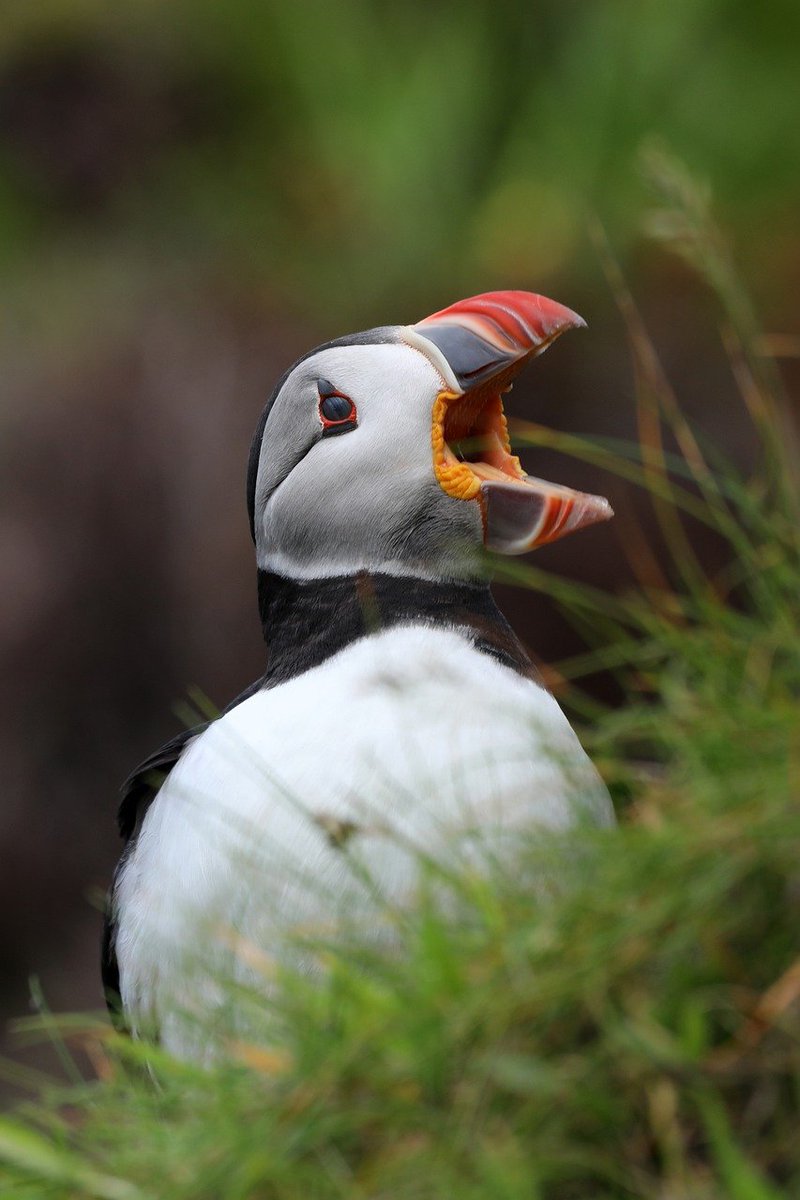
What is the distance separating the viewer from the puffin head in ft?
9.69

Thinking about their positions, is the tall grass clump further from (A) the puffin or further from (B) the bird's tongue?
(B) the bird's tongue

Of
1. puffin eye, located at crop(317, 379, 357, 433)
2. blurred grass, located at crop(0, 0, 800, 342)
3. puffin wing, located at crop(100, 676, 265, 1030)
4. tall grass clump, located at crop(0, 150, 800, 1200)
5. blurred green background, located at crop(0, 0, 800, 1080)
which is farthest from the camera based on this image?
blurred grass, located at crop(0, 0, 800, 342)

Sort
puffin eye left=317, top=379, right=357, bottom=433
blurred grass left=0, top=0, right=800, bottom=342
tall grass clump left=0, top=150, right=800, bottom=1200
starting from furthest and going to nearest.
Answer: blurred grass left=0, top=0, right=800, bottom=342 < puffin eye left=317, top=379, right=357, bottom=433 < tall grass clump left=0, top=150, right=800, bottom=1200

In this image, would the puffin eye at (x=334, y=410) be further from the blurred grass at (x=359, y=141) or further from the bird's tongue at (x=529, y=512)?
the blurred grass at (x=359, y=141)

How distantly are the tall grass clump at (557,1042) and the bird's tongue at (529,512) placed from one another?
0.83 metres

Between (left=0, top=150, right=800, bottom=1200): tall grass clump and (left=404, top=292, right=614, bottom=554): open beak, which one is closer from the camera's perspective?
(left=0, top=150, right=800, bottom=1200): tall grass clump

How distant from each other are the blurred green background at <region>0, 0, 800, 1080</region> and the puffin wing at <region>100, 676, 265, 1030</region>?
3.94 m

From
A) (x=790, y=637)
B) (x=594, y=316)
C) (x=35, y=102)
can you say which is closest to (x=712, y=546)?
(x=594, y=316)

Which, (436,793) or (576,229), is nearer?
(436,793)

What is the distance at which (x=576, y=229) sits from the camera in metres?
7.81

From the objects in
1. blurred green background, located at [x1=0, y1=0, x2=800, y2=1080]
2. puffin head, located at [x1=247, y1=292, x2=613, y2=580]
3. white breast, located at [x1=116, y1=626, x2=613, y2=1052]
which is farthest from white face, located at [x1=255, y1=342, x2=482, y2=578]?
blurred green background, located at [x1=0, y1=0, x2=800, y2=1080]

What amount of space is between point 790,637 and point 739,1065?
1.82ft

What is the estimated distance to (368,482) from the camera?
299cm

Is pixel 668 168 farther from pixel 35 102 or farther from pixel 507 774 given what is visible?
pixel 35 102
